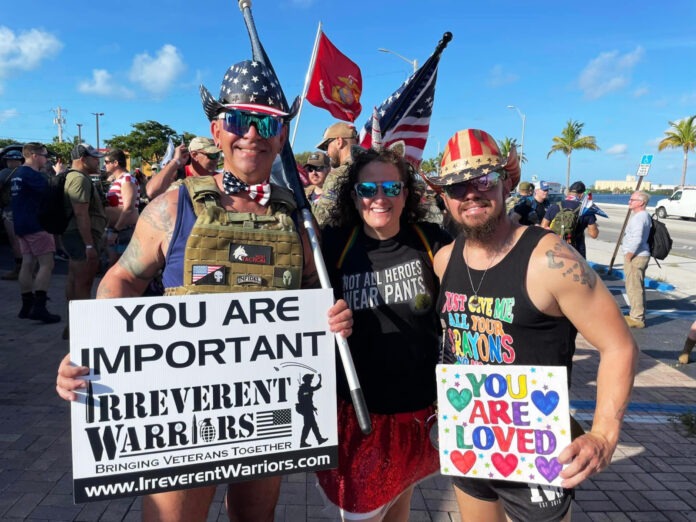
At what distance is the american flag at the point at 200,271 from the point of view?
189cm

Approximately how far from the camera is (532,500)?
6.32ft

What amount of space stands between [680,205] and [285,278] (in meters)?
34.0

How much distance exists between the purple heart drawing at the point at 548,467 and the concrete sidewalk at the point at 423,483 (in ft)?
4.56

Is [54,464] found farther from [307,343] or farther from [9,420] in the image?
[307,343]

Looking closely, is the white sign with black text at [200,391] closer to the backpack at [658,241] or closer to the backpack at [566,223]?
the backpack at [566,223]


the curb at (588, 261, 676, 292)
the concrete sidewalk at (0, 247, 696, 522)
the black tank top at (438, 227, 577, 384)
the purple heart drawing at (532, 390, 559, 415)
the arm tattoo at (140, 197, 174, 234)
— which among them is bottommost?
the concrete sidewalk at (0, 247, 696, 522)

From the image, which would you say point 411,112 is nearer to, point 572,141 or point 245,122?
point 245,122

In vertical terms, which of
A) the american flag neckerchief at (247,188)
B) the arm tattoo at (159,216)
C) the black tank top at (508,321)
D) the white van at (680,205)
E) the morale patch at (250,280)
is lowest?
the black tank top at (508,321)

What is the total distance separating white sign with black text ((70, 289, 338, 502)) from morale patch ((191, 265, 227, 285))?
3.9 inches

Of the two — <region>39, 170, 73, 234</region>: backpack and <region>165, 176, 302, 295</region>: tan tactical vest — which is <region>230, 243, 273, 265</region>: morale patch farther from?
<region>39, 170, 73, 234</region>: backpack

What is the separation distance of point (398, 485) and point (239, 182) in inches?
58.5

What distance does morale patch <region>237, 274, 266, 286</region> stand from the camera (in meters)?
1.95

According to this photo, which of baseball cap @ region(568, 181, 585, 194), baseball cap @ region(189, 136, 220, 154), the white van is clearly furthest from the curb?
the white van

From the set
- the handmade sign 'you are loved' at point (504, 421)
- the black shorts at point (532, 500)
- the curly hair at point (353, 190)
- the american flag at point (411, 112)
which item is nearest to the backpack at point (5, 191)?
the american flag at point (411, 112)
